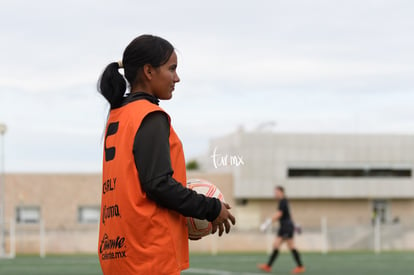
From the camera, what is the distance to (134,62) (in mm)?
4273

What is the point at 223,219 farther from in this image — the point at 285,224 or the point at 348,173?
the point at 348,173

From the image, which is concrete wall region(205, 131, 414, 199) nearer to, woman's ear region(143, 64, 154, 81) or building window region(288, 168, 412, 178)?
building window region(288, 168, 412, 178)

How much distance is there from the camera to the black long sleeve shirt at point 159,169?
13.1 ft

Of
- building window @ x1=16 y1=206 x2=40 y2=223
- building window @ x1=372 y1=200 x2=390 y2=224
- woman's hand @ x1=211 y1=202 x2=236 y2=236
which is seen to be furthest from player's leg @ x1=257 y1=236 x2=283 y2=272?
building window @ x1=372 y1=200 x2=390 y2=224

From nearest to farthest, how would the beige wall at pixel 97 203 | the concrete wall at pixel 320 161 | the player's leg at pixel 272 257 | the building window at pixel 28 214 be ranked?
the player's leg at pixel 272 257
the beige wall at pixel 97 203
the building window at pixel 28 214
the concrete wall at pixel 320 161

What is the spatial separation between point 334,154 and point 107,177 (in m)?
70.6

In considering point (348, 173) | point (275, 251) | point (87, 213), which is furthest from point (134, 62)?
point (348, 173)

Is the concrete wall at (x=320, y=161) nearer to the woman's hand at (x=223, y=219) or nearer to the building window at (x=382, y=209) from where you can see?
the building window at (x=382, y=209)

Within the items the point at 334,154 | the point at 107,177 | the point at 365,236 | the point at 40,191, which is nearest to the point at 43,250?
the point at 365,236

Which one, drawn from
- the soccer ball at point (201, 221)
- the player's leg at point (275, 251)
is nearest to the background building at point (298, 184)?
the player's leg at point (275, 251)

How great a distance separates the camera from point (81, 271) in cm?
1933

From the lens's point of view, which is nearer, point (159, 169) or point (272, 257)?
point (159, 169)

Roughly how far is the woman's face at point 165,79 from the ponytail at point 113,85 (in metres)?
0.18

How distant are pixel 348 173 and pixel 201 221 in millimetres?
72094
